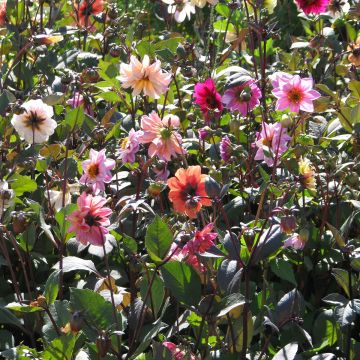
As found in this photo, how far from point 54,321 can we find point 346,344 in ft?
1.74

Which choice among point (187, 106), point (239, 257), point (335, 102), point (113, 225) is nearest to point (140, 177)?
point (113, 225)

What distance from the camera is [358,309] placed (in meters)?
1.49

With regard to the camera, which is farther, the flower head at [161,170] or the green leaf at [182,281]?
the flower head at [161,170]

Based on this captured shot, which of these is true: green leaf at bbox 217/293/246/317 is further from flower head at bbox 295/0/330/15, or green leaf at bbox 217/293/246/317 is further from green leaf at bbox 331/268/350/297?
flower head at bbox 295/0/330/15

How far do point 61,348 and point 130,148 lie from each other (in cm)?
49

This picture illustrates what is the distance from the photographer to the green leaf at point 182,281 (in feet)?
4.61

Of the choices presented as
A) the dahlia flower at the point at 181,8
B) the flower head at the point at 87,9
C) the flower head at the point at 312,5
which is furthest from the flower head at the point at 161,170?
the flower head at the point at 87,9

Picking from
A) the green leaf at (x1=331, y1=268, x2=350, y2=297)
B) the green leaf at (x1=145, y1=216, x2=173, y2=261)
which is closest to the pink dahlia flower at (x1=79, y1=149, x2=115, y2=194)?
the green leaf at (x1=145, y1=216, x2=173, y2=261)

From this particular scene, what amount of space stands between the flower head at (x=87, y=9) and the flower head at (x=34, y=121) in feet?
3.09

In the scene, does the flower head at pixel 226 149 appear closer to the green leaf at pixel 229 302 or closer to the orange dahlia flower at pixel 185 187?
the orange dahlia flower at pixel 185 187

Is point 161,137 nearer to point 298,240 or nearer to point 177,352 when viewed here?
point 298,240

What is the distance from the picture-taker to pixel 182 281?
1418 mm

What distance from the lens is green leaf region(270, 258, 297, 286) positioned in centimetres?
165

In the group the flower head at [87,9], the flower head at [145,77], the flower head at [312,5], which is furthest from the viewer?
the flower head at [87,9]
